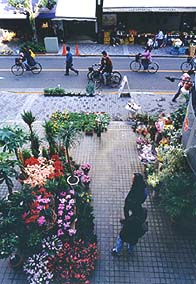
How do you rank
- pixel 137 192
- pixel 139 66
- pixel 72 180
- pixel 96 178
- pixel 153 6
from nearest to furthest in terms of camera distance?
pixel 137 192, pixel 72 180, pixel 96 178, pixel 139 66, pixel 153 6

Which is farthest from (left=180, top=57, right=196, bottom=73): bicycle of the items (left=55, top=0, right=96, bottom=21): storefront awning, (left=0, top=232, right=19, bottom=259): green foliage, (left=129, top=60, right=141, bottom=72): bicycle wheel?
(left=0, top=232, right=19, bottom=259): green foliage

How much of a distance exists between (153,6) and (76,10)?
548cm

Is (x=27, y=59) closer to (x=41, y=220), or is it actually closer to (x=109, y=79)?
(x=109, y=79)

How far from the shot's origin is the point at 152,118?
432 inches

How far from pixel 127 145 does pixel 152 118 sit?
1654 mm

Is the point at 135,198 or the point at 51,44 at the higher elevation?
the point at 51,44

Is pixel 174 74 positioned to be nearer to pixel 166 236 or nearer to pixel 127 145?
pixel 127 145

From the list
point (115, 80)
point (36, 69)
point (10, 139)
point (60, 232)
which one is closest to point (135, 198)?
point (60, 232)

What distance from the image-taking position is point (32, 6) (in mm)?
19547

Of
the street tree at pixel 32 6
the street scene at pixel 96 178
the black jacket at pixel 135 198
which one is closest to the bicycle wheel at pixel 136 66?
the street scene at pixel 96 178

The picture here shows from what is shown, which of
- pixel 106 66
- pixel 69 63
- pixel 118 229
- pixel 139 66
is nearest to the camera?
pixel 118 229

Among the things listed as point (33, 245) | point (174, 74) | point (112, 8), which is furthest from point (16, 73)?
point (33, 245)

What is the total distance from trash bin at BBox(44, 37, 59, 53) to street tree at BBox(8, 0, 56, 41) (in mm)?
1487

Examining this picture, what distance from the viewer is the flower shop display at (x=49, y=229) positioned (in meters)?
6.05
